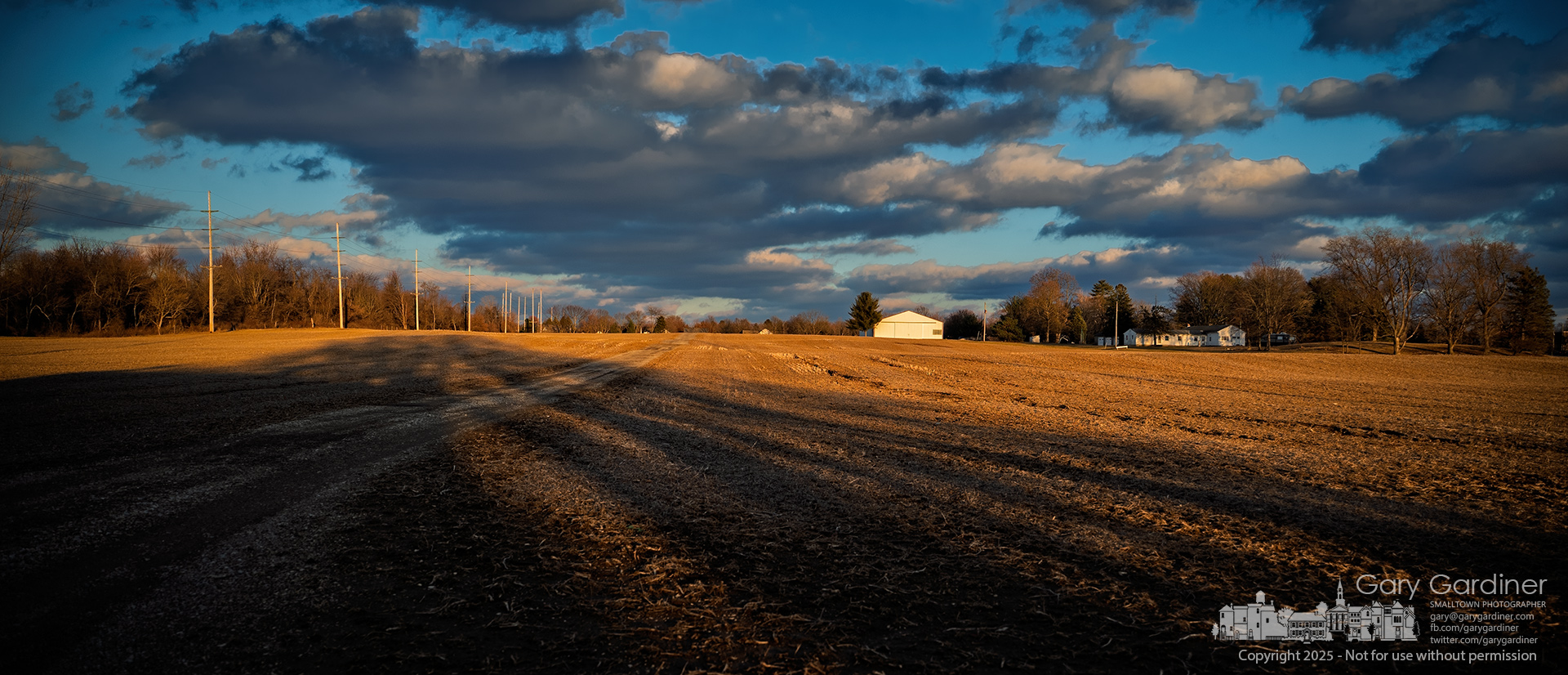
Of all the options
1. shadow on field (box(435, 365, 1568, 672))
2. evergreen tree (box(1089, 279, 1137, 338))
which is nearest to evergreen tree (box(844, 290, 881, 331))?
evergreen tree (box(1089, 279, 1137, 338))

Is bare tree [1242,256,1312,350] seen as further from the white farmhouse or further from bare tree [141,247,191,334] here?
bare tree [141,247,191,334]

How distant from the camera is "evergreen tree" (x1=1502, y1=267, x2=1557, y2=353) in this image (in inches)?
2532

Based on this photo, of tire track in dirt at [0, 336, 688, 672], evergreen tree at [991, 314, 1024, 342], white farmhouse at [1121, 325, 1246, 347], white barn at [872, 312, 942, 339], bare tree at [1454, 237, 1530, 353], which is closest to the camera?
tire track in dirt at [0, 336, 688, 672]

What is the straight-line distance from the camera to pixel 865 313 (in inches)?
6004

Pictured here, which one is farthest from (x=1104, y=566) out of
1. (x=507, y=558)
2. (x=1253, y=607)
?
(x=507, y=558)

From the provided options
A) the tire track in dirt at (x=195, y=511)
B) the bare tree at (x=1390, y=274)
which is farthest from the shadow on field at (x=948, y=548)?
the bare tree at (x=1390, y=274)

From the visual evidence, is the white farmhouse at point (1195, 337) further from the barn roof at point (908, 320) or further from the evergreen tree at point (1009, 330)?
the barn roof at point (908, 320)

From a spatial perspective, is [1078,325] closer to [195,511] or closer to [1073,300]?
[1073,300]

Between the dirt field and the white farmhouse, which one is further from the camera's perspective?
→ the white farmhouse

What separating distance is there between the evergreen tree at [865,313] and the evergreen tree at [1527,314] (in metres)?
101

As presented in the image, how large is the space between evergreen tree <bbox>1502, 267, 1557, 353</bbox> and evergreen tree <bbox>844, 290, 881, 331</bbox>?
331 feet

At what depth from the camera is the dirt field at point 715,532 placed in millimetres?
3672

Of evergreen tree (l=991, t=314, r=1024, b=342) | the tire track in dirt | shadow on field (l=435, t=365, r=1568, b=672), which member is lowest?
shadow on field (l=435, t=365, r=1568, b=672)

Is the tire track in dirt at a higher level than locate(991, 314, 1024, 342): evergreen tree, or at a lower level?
lower
